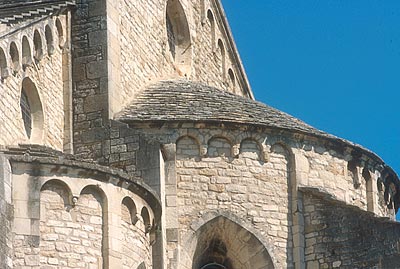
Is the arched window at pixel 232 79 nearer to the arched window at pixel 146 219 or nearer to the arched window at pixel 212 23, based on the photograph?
the arched window at pixel 212 23

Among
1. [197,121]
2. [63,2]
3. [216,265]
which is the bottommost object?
[216,265]

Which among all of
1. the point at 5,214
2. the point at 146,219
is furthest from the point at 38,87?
the point at 5,214

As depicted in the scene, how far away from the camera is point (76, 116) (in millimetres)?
33344

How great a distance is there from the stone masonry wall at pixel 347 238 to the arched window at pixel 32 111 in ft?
16.8

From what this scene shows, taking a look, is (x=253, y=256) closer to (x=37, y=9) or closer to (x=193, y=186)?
(x=193, y=186)

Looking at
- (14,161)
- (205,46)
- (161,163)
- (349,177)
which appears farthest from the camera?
(205,46)

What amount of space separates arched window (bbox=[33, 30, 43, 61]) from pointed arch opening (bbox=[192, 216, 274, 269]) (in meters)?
4.08

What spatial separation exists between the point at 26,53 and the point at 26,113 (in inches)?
41.6

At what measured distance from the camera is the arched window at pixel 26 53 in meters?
31.4

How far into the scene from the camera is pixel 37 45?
106ft

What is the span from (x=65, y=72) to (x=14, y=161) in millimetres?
6142

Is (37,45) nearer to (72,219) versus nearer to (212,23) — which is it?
(72,219)

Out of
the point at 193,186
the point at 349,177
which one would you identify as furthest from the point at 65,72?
the point at 349,177

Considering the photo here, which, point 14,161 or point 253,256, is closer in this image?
point 14,161
